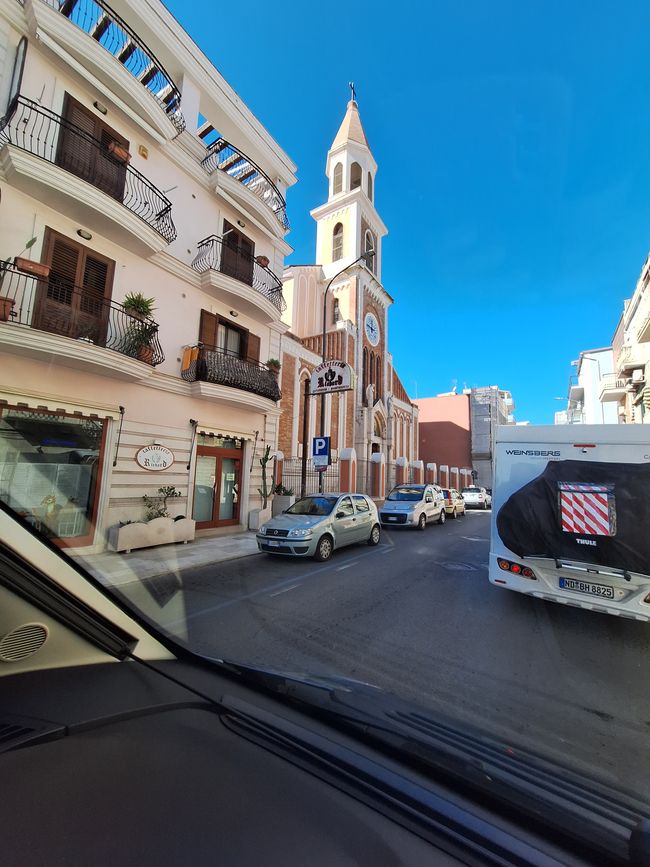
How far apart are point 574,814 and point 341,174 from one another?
31.9m

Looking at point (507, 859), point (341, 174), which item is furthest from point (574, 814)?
point (341, 174)

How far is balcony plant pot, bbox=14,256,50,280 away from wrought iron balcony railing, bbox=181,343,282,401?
393 cm

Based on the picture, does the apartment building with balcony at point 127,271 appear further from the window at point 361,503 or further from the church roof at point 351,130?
the church roof at point 351,130

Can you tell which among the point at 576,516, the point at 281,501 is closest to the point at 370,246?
the point at 281,501

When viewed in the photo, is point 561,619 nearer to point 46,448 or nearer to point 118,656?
point 118,656

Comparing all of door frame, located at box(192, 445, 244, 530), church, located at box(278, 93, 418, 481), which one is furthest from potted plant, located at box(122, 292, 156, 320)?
church, located at box(278, 93, 418, 481)

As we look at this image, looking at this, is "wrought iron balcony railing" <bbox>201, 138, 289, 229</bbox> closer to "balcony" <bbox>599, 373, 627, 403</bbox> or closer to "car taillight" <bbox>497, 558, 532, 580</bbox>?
"car taillight" <bbox>497, 558, 532, 580</bbox>

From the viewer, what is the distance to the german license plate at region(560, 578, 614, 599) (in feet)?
14.4

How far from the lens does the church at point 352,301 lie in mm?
23562

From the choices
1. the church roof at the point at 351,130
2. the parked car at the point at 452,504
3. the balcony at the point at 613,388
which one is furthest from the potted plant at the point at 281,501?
the church roof at the point at 351,130

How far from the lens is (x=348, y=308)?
81.4 feet

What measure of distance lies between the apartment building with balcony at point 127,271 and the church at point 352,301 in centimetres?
915

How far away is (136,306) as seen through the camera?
30.9ft

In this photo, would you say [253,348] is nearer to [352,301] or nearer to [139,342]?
[139,342]
